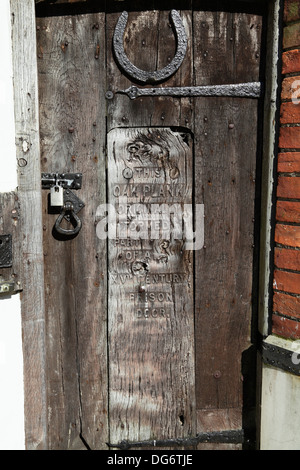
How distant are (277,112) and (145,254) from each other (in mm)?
841

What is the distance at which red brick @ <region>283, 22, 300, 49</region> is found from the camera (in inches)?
70.7

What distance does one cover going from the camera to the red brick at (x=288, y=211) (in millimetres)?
1849

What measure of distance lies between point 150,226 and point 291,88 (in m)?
0.83

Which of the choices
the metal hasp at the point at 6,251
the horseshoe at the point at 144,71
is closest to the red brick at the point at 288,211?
the horseshoe at the point at 144,71

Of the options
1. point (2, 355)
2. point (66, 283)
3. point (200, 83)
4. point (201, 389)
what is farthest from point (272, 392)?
point (200, 83)

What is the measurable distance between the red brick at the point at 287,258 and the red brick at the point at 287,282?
1.2 inches

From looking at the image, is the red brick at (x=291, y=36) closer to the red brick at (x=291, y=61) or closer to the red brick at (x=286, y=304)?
the red brick at (x=291, y=61)

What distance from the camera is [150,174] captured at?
202 centimetres

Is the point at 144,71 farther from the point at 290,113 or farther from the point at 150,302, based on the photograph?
the point at 150,302

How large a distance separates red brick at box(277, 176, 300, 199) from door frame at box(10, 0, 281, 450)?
50mm

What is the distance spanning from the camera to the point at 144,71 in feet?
6.34

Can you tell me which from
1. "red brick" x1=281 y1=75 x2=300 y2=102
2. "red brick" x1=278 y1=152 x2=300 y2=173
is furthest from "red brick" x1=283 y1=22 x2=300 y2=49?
"red brick" x1=278 y1=152 x2=300 y2=173

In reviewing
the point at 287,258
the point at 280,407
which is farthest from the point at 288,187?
the point at 280,407

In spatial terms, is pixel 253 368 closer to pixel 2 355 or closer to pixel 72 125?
pixel 2 355
